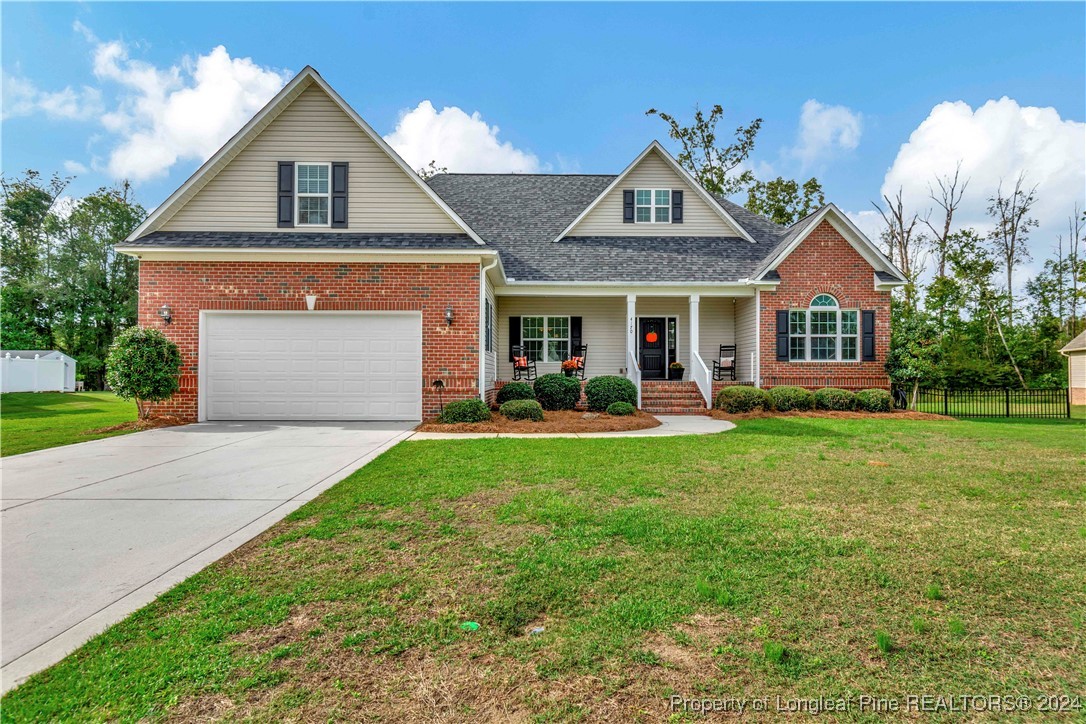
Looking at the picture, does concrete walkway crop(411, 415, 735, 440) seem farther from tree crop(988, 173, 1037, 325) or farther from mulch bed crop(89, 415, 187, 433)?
tree crop(988, 173, 1037, 325)

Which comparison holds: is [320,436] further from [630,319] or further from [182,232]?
[630,319]

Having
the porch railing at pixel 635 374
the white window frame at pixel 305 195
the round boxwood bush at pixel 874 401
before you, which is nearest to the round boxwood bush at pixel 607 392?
the porch railing at pixel 635 374

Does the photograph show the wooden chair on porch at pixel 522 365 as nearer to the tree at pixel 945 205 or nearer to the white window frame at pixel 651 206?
the white window frame at pixel 651 206

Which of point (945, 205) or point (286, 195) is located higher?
point (945, 205)

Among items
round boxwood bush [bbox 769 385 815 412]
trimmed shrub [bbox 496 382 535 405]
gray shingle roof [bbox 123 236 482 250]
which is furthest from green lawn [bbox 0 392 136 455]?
round boxwood bush [bbox 769 385 815 412]

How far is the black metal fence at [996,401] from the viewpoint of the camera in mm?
15016

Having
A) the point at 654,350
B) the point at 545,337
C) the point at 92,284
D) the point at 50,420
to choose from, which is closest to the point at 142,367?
the point at 50,420

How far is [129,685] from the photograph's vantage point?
2.21 m

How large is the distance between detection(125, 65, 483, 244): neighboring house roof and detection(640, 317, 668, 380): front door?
7.20 meters

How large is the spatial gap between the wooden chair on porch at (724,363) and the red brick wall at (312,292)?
26.9 ft

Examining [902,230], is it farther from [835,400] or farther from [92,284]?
[92,284]

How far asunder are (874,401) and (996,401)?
15.4ft

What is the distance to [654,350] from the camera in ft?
56.1

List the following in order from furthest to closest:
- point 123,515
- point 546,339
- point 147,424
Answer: point 546,339, point 147,424, point 123,515
